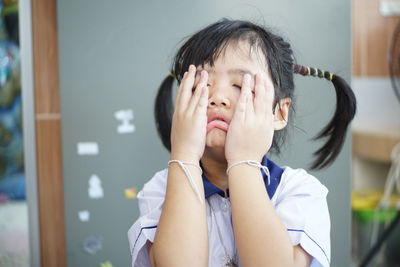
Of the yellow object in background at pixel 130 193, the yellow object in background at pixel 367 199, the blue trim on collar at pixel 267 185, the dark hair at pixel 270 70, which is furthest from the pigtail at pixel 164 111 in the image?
the yellow object in background at pixel 367 199

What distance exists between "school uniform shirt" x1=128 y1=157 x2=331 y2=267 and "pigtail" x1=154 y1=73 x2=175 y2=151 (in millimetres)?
192

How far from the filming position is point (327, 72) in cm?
83

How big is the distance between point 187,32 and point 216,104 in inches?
10.5

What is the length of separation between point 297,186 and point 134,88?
0.40m

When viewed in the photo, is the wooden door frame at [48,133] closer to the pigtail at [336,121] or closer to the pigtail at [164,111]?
the pigtail at [164,111]

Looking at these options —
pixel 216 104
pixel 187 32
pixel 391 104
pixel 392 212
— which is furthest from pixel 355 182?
pixel 216 104

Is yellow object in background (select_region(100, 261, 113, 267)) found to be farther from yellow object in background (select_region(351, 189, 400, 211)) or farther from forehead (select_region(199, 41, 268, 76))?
yellow object in background (select_region(351, 189, 400, 211))

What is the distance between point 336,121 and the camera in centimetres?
85

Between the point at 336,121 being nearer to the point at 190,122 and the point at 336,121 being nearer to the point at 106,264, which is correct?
the point at 190,122

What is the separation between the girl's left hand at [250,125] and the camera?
2.06 ft

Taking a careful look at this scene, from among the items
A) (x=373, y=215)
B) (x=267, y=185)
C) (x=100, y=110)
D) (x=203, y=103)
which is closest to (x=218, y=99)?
(x=203, y=103)

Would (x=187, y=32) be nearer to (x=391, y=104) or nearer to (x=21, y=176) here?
(x=21, y=176)

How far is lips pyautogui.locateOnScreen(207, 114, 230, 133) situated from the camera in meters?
0.65

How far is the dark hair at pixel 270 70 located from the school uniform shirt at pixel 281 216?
13cm
